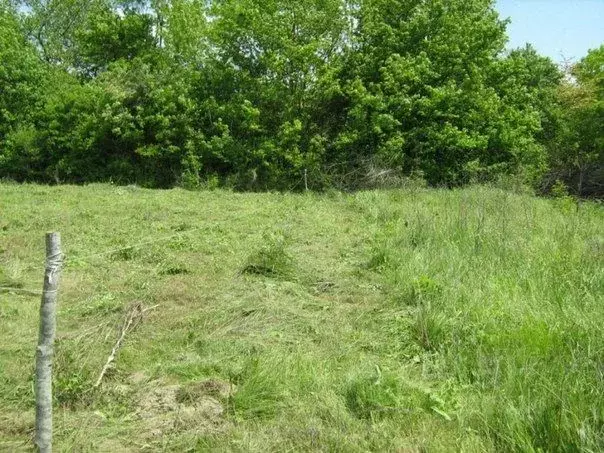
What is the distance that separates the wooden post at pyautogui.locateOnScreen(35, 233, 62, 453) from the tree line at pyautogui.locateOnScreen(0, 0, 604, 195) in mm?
17084

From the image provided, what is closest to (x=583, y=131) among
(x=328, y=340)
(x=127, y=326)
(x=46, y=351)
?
(x=328, y=340)

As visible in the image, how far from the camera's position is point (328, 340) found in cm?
471

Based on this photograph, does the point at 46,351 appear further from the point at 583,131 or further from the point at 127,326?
the point at 583,131

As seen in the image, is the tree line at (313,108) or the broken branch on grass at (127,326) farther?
the tree line at (313,108)

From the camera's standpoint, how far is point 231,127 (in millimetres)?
21578

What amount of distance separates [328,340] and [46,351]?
2322 mm

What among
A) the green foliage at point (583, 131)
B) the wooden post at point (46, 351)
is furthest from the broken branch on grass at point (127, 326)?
the green foliage at point (583, 131)

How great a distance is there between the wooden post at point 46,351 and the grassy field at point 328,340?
0.73ft

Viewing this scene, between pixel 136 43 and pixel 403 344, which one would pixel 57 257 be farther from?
pixel 136 43

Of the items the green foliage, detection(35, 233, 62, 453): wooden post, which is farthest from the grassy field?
the green foliage

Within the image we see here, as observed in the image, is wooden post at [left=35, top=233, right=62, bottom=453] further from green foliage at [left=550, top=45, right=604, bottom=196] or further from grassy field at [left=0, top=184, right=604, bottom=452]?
green foliage at [left=550, top=45, right=604, bottom=196]

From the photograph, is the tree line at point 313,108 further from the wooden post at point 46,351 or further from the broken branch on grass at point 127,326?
the wooden post at point 46,351

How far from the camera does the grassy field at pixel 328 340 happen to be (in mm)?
3168

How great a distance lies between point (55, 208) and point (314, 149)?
11182mm
